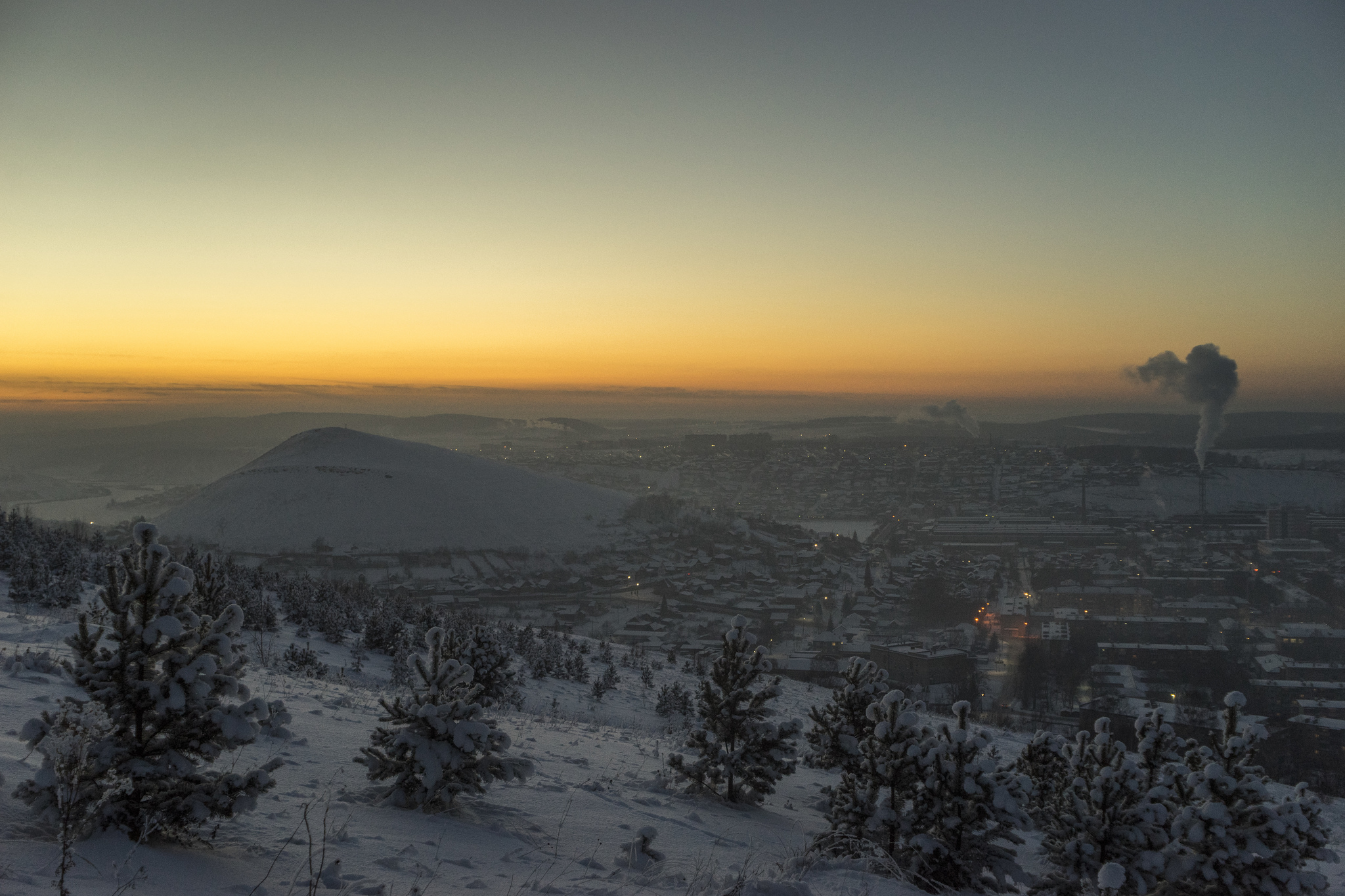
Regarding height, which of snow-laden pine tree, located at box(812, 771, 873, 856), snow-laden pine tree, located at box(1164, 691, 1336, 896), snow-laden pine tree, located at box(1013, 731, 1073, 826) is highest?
snow-laden pine tree, located at box(1164, 691, 1336, 896)

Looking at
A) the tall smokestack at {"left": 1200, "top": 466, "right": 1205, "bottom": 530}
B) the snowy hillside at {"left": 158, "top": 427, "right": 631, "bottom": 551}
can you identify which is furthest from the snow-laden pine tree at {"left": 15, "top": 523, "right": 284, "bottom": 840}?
the tall smokestack at {"left": 1200, "top": 466, "right": 1205, "bottom": 530}

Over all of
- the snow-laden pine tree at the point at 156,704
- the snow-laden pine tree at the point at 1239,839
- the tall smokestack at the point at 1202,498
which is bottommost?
the tall smokestack at the point at 1202,498

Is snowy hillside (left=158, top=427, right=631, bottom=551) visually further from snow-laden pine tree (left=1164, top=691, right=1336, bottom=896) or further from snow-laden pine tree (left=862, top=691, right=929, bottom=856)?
snow-laden pine tree (left=1164, top=691, right=1336, bottom=896)

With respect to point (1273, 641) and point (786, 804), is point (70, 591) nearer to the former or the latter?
point (786, 804)

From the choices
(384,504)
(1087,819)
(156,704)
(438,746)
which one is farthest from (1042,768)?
(384,504)

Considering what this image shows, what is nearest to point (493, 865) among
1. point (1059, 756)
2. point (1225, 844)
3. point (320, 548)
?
point (1225, 844)

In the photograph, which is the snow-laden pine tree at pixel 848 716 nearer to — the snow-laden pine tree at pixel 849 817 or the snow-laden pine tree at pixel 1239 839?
the snow-laden pine tree at pixel 849 817

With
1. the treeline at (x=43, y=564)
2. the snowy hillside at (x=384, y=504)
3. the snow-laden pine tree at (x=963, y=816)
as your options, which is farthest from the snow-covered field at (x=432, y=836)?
the snowy hillside at (x=384, y=504)
